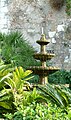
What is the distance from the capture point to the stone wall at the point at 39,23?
30.7 ft

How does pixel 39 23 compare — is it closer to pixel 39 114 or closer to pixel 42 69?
pixel 42 69

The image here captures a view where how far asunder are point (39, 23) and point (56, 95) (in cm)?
527

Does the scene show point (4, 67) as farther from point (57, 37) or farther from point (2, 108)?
point (57, 37)

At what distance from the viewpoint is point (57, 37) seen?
30.9ft

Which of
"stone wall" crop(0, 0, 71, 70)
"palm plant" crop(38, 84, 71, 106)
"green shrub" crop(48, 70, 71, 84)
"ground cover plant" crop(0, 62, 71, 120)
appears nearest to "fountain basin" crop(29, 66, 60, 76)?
"ground cover plant" crop(0, 62, 71, 120)

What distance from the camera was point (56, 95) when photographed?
441cm

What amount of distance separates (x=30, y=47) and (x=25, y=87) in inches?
153

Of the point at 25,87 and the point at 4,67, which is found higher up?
the point at 4,67

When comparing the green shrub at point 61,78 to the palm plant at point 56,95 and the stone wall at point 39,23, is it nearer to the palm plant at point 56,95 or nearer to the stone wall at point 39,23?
the stone wall at point 39,23

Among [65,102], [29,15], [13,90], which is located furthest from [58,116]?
[29,15]

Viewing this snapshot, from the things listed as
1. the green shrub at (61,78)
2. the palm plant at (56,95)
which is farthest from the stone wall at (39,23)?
the palm plant at (56,95)

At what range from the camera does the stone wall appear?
9.34 m

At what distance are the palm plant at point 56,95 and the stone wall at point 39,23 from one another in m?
4.70

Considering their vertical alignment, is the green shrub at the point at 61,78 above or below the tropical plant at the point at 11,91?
below
